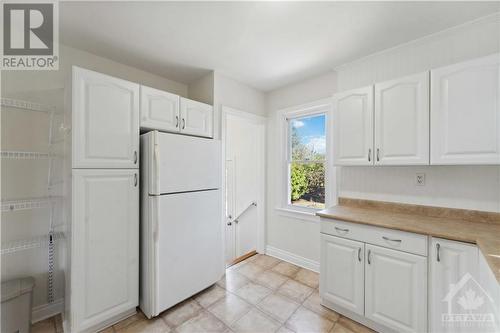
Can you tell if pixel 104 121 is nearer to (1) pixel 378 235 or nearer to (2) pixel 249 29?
(2) pixel 249 29

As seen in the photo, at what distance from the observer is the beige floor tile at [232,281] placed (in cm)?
237

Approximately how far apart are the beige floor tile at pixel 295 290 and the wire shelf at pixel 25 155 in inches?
99.8

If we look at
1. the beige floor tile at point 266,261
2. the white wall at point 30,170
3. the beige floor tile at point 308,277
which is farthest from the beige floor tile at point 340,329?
the white wall at point 30,170

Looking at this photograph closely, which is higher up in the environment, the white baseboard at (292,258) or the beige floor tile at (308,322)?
the white baseboard at (292,258)

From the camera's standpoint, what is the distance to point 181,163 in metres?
2.01

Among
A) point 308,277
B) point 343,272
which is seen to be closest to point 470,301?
point 343,272

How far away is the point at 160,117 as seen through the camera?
6.81ft

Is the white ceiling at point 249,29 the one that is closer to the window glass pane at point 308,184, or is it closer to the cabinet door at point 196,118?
the cabinet door at point 196,118

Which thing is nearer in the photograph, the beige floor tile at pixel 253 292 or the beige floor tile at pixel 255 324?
the beige floor tile at pixel 255 324

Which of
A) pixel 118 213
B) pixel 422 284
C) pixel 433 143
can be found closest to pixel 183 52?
pixel 118 213

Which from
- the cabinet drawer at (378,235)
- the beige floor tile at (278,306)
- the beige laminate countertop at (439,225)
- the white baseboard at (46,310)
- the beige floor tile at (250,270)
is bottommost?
the beige floor tile at (250,270)

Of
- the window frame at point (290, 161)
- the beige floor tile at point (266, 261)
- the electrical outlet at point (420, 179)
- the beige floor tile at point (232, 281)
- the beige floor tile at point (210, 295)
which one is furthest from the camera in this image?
the beige floor tile at point (266, 261)

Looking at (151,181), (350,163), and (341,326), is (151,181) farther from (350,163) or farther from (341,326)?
(341,326)

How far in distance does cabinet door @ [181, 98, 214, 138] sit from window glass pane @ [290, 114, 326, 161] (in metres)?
1.24
